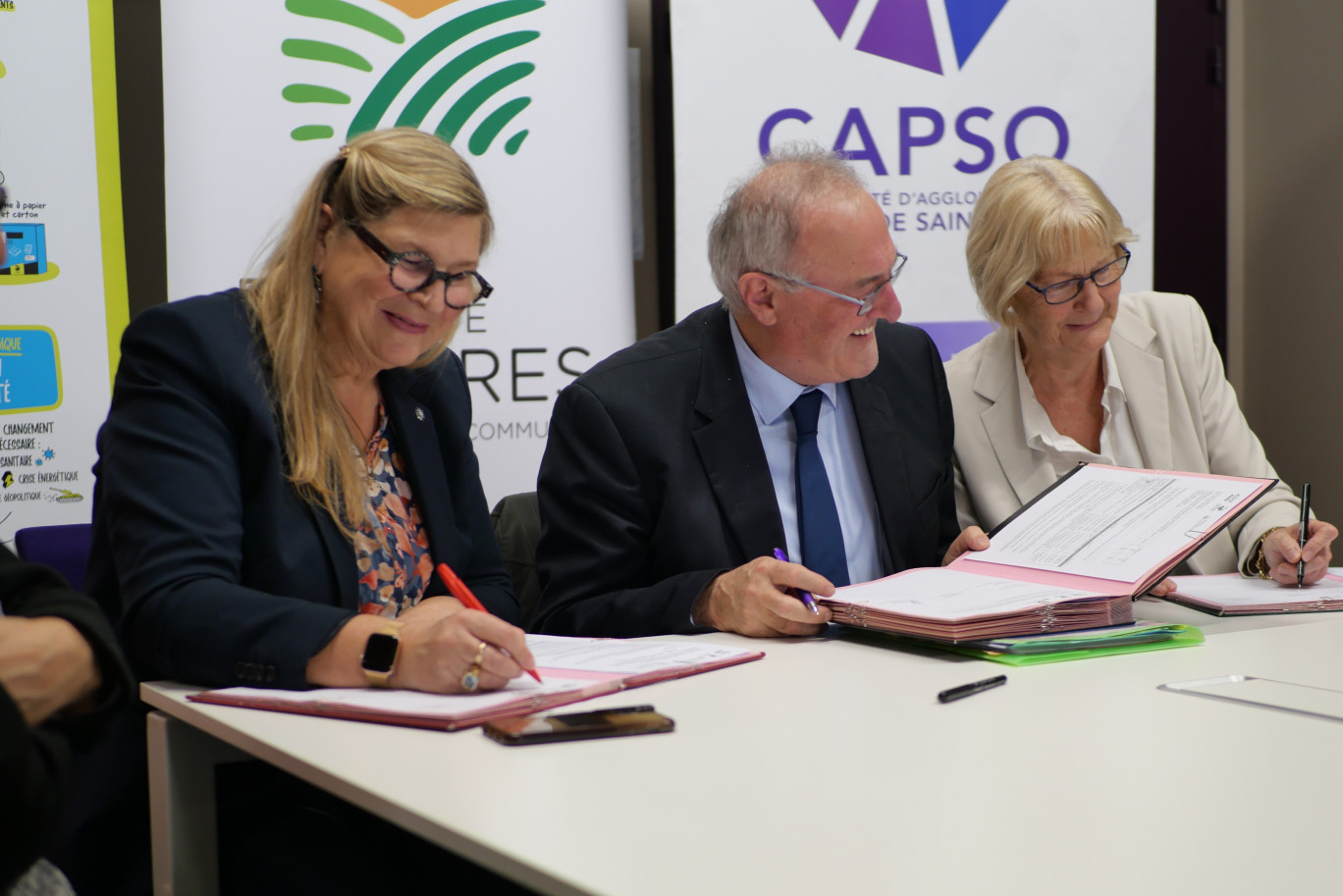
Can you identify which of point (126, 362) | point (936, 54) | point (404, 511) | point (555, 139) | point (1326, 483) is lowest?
point (1326, 483)

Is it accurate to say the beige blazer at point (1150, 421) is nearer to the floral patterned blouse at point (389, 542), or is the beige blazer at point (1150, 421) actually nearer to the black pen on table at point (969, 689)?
the black pen on table at point (969, 689)

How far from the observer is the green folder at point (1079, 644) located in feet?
4.82

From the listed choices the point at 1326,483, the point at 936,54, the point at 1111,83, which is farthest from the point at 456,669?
the point at 1326,483

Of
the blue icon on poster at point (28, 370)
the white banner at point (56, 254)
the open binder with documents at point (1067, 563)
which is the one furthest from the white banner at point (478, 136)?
the open binder with documents at point (1067, 563)

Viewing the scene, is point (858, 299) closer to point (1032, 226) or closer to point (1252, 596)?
point (1032, 226)

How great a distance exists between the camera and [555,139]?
10.4ft

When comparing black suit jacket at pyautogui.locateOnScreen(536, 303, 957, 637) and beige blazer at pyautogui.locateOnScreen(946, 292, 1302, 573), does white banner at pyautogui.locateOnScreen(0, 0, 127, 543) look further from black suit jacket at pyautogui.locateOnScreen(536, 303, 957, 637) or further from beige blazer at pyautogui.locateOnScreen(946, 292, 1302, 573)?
beige blazer at pyautogui.locateOnScreen(946, 292, 1302, 573)

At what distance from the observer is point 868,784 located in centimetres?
100

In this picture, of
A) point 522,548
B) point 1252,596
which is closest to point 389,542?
point 522,548

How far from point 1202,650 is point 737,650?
61 centimetres

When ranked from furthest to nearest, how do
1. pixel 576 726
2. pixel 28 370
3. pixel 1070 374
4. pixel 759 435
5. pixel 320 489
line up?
1. pixel 28 370
2. pixel 1070 374
3. pixel 759 435
4. pixel 320 489
5. pixel 576 726

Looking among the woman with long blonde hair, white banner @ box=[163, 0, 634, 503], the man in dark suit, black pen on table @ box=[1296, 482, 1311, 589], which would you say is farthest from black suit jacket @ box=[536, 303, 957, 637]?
white banner @ box=[163, 0, 634, 503]

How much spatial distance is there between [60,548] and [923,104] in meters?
2.48

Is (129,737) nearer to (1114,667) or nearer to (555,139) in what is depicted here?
(1114,667)
